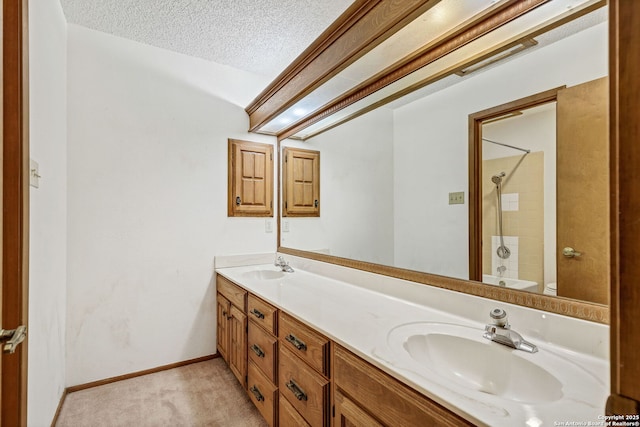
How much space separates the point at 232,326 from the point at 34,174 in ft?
4.83

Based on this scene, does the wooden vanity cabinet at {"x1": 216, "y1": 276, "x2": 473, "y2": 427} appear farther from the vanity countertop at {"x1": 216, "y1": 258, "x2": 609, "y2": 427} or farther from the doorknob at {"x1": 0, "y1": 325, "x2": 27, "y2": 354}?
the doorknob at {"x1": 0, "y1": 325, "x2": 27, "y2": 354}

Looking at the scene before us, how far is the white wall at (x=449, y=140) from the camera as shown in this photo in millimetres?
1066

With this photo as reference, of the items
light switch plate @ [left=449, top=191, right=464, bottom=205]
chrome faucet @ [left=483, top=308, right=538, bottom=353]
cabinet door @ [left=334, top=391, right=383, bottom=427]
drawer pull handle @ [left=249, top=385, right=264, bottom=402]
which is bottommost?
drawer pull handle @ [left=249, top=385, right=264, bottom=402]

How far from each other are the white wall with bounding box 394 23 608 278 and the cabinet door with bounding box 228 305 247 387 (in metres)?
1.11

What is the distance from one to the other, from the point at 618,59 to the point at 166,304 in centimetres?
280

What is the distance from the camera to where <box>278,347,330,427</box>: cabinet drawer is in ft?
3.86

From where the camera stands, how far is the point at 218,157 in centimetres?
265

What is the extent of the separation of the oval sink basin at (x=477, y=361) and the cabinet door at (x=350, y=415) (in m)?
0.23

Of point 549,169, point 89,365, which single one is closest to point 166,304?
point 89,365

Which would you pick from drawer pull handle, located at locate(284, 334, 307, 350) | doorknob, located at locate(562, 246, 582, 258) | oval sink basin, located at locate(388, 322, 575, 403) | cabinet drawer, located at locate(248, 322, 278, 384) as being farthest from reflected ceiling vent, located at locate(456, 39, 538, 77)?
cabinet drawer, located at locate(248, 322, 278, 384)

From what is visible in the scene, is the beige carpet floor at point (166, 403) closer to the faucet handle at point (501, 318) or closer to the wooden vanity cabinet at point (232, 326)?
the wooden vanity cabinet at point (232, 326)

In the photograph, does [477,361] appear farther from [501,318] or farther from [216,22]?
[216,22]

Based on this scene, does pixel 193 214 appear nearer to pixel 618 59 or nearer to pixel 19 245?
pixel 19 245

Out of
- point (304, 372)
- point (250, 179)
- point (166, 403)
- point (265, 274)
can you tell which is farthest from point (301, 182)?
point (166, 403)
